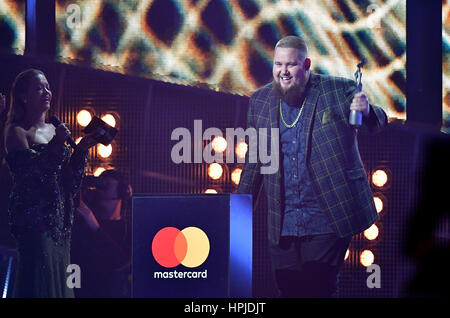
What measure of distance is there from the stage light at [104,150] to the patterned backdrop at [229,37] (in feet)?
1.56

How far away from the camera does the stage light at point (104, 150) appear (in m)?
3.96

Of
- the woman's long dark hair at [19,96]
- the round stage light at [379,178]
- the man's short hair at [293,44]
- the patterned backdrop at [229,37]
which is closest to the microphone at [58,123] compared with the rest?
the woman's long dark hair at [19,96]

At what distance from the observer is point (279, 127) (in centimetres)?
326

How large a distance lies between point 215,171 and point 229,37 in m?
0.84

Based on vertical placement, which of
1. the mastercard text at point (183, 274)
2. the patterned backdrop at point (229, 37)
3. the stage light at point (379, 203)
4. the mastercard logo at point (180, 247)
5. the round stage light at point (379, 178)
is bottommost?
the mastercard text at point (183, 274)

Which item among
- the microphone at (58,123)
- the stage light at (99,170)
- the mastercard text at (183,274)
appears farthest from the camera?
the stage light at (99,170)

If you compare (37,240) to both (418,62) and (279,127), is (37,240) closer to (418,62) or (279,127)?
(279,127)

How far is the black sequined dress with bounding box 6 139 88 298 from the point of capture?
138 inches

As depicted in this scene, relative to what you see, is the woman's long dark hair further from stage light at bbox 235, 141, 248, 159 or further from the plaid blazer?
the plaid blazer

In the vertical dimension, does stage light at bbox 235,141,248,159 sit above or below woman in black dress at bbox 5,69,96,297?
above

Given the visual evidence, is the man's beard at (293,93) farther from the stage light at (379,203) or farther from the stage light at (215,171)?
the stage light at (379,203)

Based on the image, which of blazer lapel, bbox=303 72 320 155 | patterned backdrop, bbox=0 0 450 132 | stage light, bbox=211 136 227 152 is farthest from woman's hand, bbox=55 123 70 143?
blazer lapel, bbox=303 72 320 155

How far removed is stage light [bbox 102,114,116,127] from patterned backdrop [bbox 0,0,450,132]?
0.29 metres

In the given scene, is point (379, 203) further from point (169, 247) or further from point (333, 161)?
point (169, 247)
